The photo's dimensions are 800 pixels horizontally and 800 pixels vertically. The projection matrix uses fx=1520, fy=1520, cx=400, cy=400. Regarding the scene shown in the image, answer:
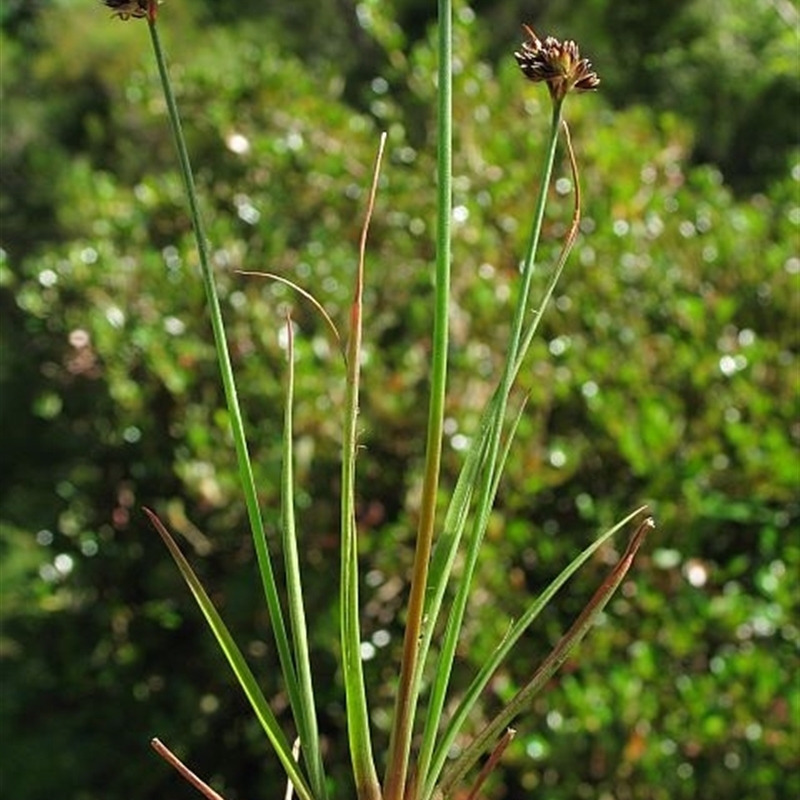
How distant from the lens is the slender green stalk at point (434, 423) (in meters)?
0.94

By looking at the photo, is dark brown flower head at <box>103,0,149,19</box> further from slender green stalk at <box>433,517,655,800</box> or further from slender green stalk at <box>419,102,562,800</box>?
slender green stalk at <box>433,517,655,800</box>

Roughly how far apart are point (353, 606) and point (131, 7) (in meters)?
0.41

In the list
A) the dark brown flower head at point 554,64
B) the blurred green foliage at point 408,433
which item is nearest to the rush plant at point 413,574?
the dark brown flower head at point 554,64

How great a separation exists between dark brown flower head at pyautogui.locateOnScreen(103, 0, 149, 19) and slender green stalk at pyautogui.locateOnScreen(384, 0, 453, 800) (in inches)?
7.4

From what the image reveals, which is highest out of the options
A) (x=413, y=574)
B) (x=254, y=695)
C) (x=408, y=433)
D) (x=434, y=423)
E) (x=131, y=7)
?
(x=131, y=7)

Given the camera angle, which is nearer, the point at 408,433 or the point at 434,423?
the point at 434,423

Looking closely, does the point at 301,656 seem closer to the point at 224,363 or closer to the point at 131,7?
the point at 224,363

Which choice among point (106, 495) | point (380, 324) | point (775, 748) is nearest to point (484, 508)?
point (775, 748)

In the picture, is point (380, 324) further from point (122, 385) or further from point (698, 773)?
point (698, 773)

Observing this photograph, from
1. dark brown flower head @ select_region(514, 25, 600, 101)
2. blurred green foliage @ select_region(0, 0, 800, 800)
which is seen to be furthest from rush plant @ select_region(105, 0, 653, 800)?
blurred green foliage @ select_region(0, 0, 800, 800)

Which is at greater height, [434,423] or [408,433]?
[434,423]

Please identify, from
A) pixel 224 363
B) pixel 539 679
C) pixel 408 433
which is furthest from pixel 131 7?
pixel 408 433

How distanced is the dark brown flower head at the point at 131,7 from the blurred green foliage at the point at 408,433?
2.41 meters

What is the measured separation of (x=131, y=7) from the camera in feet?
3.15
